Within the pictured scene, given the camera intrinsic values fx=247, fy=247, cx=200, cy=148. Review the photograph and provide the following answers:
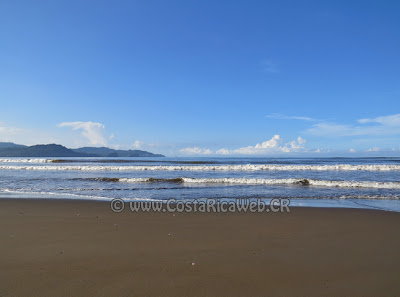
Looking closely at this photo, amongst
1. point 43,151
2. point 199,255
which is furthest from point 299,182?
point 43,151

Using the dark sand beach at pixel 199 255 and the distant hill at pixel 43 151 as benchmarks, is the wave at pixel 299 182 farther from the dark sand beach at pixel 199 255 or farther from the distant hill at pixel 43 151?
the distant hill at pixel 43 151

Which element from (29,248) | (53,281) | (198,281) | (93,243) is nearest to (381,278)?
(198,281)

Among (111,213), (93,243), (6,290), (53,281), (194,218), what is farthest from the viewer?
(111,213)

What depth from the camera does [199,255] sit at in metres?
4.13

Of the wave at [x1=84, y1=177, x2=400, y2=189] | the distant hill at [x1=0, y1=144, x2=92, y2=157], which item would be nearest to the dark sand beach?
the wave at [x1=84, y1=177, x2=400, y2=189]

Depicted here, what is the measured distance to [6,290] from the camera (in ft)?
9.95

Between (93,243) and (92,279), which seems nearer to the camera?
(92,279)

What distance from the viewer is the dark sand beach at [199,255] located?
3117mm

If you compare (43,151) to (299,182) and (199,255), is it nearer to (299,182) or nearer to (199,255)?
(299,182)

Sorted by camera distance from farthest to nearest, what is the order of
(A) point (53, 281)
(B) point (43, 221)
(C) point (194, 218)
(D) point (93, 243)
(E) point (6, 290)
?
(C) point (194, 218) → (B) point (43, 221) → (D) point (93, 243) → (A) point (53, 281) → (E) point (6, 290)

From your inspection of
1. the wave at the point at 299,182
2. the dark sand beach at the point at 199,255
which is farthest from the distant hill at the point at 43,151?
the dark sand beach at the point at 199,255

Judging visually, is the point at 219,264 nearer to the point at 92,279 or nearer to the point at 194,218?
the point at 92,279

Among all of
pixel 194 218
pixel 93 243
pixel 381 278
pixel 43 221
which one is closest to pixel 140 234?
pixel 93 243

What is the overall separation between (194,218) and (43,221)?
12.7 ft
